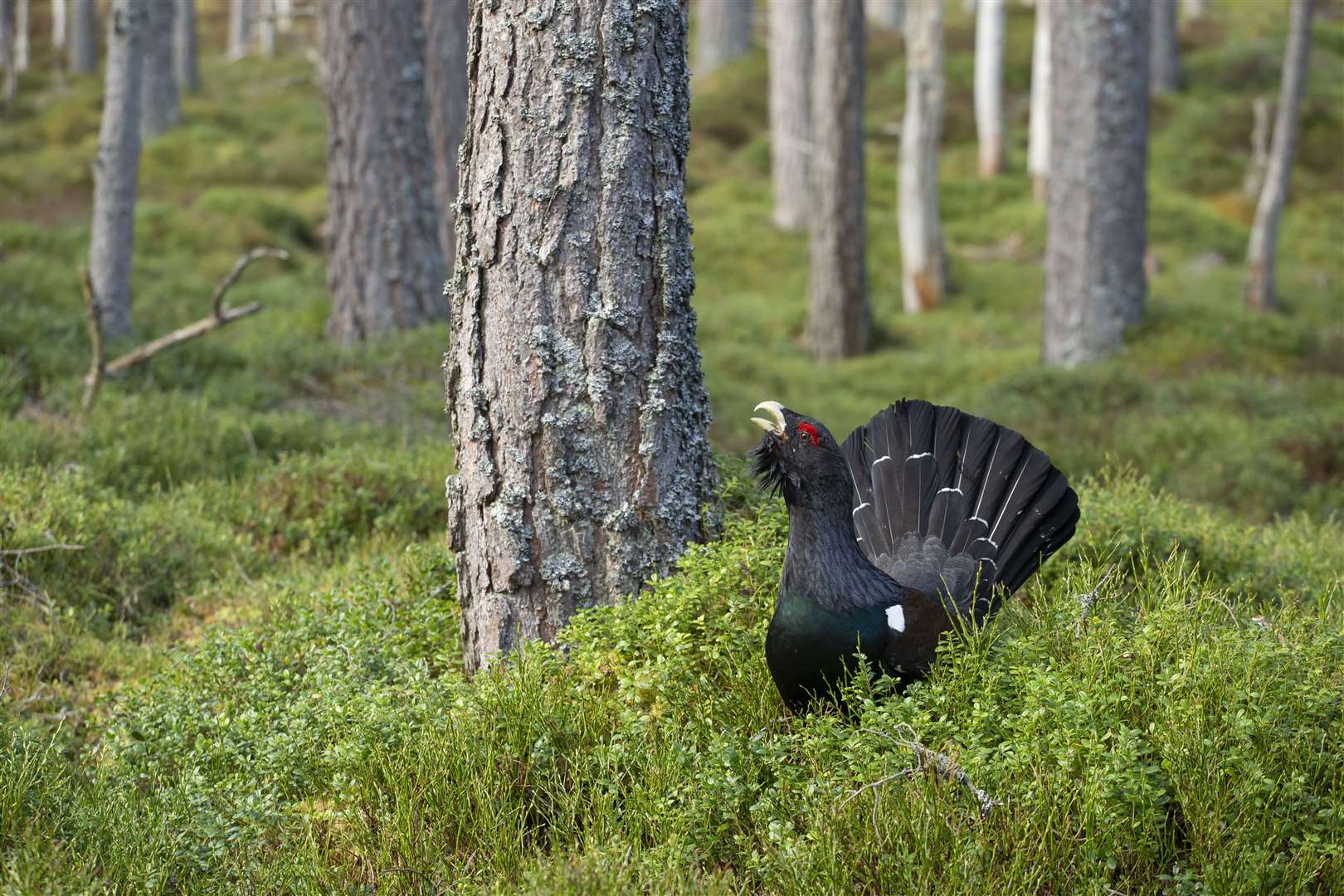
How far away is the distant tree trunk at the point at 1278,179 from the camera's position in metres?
15.2

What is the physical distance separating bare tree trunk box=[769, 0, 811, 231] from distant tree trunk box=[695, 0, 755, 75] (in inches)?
362

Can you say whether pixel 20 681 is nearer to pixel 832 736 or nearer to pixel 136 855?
pixel 136 855

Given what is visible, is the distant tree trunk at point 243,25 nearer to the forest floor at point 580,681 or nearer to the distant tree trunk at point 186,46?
the distant tree trunk at point 186,46

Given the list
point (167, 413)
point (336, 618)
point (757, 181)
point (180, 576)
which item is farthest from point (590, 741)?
point (757, 181)

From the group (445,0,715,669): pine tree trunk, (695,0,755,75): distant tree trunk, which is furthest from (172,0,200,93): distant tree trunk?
(445,0,715,669): pine tree trunk

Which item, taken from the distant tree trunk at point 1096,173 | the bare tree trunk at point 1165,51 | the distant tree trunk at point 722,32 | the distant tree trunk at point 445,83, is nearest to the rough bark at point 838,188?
the distant tree trunk at point 1096,173

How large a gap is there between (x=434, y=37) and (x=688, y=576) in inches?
379

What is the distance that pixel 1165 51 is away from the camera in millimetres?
25609

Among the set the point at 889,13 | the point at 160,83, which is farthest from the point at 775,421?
the point at 889,13

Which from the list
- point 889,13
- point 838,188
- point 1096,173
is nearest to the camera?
point 1096,173

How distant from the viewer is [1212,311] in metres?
12.9

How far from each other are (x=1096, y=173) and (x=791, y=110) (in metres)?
8.12

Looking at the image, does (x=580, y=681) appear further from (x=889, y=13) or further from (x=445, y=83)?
(x=889, y=13)

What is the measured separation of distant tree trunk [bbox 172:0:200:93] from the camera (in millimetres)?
29938
